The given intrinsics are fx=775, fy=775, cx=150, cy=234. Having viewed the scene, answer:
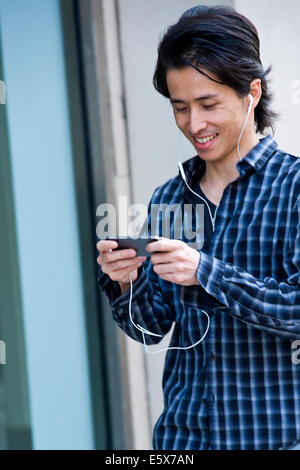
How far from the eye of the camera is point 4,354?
2949 millimetres

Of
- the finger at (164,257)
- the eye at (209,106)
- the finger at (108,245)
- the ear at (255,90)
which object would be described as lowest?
the finger at (164,257)

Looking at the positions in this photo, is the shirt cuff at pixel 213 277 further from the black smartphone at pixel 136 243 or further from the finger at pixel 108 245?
the finger at pixel 108 245

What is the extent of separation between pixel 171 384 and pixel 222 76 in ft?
2.37

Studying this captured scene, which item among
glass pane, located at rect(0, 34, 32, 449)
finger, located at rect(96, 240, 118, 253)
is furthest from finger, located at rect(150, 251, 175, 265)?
glass pane, located at rect(0, 34, 32, 449)

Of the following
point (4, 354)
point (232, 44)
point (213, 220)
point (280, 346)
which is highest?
point (232, 44)

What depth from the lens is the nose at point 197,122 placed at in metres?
1.73

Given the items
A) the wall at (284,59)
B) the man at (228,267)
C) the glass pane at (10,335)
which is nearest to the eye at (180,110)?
the man at (228,267)

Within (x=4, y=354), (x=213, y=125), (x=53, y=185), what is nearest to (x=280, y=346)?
(x=213, y=125)

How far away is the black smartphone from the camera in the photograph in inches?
64.3

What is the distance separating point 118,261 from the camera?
1.74 meters

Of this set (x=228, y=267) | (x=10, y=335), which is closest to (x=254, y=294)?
(x=228, y=267)

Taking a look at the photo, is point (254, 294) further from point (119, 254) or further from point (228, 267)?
point (119, 254)

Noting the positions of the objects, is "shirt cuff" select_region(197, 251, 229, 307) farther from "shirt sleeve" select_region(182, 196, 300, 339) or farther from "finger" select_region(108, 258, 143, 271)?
"finger" select_region(108, 258, 143, 271)
